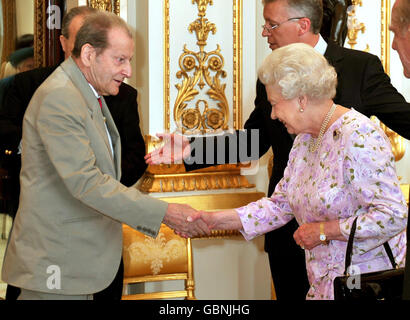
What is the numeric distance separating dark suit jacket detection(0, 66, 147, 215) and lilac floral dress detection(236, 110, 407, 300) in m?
1.11

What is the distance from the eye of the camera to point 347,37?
4.87m

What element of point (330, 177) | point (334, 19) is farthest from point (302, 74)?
point (334, 19)

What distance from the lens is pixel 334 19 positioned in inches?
173

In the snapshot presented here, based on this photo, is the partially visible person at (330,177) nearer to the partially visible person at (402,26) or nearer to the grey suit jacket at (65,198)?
the partially visible person at (402,26)

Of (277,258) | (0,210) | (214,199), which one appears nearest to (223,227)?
(277,258)

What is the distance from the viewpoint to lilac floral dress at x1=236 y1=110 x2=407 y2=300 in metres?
2.38

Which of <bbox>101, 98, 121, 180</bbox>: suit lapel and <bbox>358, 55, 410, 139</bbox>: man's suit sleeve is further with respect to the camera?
<bbox>358, 55, 410, 139</bbox>: man's suit sleeve

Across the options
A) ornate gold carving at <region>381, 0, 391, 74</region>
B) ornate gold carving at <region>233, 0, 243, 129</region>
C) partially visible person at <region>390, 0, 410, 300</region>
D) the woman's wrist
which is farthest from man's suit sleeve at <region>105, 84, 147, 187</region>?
ornate gold carving at <region>381, 0, 391, 74</region>

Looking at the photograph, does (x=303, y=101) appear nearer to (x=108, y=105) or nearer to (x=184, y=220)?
(x=184, y=220)

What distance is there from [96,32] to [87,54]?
10 centimetres

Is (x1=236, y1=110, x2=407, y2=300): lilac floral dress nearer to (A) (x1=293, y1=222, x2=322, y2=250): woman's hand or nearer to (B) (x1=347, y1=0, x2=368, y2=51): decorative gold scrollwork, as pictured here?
(A) (x1=293, y1=222, x2=322, y2=250): woman's hand

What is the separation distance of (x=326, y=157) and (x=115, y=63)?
928mm

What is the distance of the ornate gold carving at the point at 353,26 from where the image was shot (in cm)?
484

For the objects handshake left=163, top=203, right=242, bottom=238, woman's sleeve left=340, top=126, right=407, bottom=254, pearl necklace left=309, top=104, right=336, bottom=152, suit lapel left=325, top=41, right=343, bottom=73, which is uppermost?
suit lapel left=325, top=41, right=343, bottom=73
